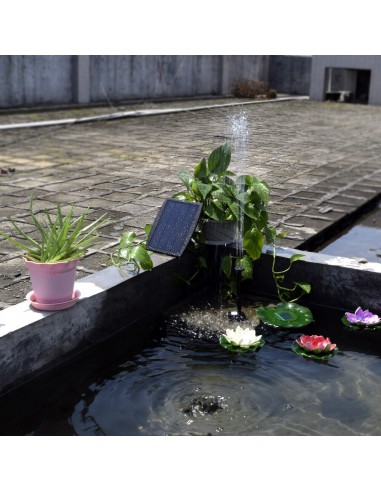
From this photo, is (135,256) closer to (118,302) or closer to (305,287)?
(118,302)

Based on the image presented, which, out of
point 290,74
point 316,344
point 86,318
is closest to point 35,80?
point 290,74

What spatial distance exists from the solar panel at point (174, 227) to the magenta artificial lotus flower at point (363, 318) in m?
1.16

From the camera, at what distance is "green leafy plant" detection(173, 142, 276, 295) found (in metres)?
4.76

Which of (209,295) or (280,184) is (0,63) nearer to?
(280,184)

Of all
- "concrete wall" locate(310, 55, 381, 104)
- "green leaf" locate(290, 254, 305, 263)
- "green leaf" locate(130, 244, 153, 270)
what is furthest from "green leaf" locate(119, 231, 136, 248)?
"concrete wall" locate(310, 55, 381, 104)

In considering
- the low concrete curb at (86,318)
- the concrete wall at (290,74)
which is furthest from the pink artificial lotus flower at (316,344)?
the concrete wall at (290,74)

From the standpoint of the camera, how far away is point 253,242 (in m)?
4.71

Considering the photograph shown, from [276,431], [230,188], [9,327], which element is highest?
[230,188]

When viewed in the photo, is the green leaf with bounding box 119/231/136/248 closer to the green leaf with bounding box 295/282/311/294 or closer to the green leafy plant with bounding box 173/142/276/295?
the green leafy plant with bounding box 173/142/276/295

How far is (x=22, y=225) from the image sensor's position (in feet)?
19.7

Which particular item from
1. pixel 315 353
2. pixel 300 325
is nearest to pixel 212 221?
pixel 300 325

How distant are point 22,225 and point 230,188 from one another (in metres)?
2.07

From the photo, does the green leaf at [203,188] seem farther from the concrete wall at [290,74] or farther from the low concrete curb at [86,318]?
the concrete wall at [290,74]

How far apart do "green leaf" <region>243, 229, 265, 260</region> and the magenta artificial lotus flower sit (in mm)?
718
